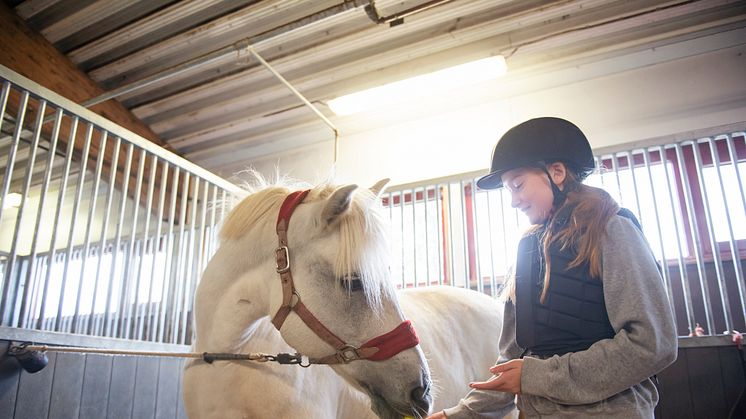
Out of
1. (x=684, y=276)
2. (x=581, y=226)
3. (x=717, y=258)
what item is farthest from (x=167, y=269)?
(x=717, y=258)

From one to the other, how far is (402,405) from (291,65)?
4153mm

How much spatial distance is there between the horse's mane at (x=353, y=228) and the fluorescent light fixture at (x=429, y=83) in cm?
265

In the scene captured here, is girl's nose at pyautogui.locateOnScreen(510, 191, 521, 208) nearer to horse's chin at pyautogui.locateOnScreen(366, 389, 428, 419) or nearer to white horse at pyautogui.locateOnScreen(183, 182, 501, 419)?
white horse at pyautogui.locateOnScreen(183, 182, 501, 419)

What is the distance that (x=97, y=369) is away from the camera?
2322 millimetres

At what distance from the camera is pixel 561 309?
119 cm

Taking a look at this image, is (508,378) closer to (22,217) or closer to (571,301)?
(571,301)

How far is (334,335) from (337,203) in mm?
352

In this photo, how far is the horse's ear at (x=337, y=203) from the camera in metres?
1.37

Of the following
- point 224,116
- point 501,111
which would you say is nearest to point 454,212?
point 501,111

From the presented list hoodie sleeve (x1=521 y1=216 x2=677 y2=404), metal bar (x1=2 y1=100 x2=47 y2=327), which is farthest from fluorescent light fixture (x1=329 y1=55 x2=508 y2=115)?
hoodie sleeve (x1=521 y1=216 x2=677 y2=404)

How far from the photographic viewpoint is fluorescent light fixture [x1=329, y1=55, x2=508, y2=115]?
395 centimetres

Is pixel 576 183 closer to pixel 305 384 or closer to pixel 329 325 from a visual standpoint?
pixel 329 325

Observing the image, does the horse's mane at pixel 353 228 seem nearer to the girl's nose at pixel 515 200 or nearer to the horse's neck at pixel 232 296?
the horse's neck at pixel 232 296

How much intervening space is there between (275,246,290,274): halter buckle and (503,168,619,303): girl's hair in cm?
68
